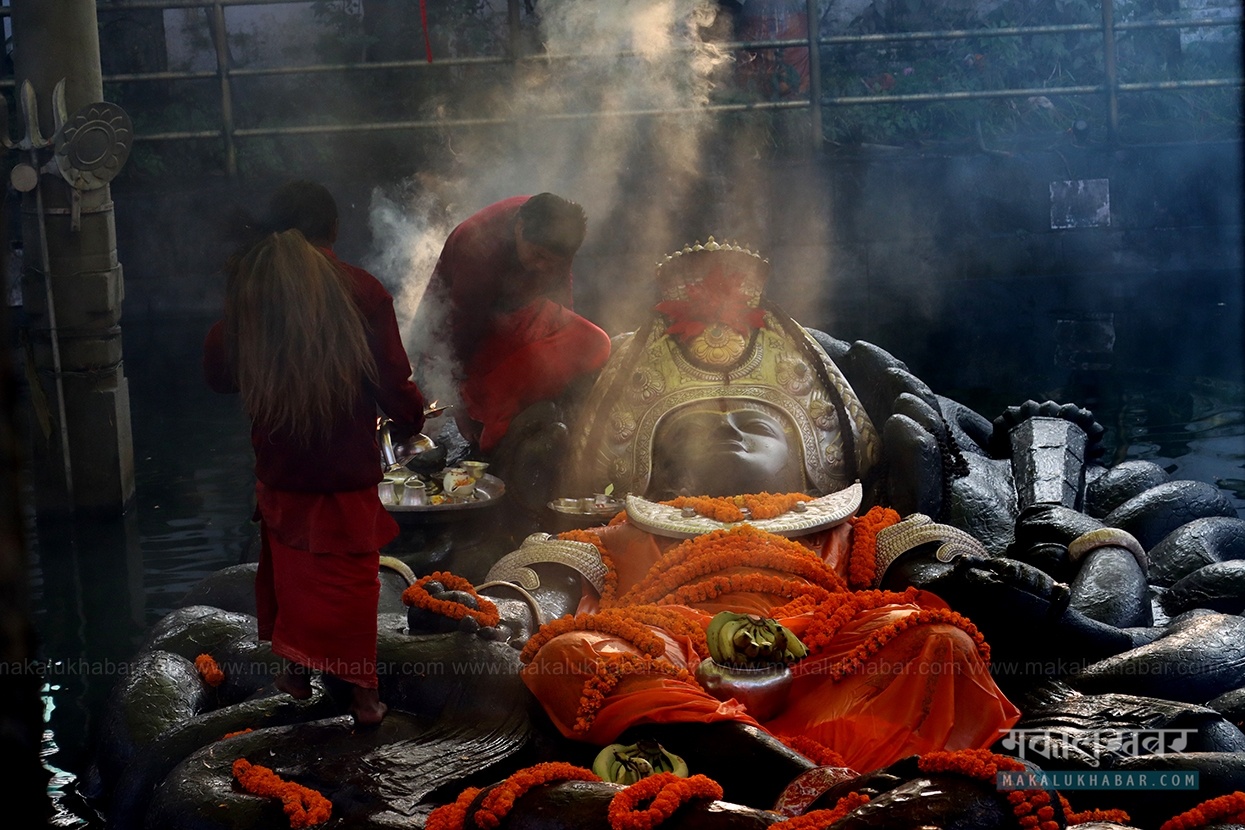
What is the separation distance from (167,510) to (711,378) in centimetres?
439

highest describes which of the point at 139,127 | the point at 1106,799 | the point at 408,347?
the point at 139,127

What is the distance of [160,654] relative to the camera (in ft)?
15.7

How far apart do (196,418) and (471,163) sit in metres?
4.15

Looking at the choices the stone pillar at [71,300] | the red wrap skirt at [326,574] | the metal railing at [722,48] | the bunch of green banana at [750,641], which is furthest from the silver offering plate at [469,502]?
the metal railing at [722,48]

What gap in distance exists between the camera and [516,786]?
333 cm

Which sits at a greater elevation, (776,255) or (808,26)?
(808,26)

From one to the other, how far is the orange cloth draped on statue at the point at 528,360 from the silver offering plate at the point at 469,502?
26cm

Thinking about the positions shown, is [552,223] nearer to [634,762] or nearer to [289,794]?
[634,762]

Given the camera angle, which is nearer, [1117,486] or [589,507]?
[589,507]

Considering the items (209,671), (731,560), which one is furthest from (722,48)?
(209,671)

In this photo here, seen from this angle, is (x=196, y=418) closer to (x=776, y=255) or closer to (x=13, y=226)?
(x=13, y=226)

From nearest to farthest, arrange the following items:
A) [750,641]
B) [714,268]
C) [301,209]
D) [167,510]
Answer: [301,209] < [750,641] < [714,268] < [167,510]

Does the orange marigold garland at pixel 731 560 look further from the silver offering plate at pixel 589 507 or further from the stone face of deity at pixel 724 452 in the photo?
the silver offering plate at pixel 589 507

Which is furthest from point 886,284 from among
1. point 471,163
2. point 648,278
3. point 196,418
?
point 196,418
